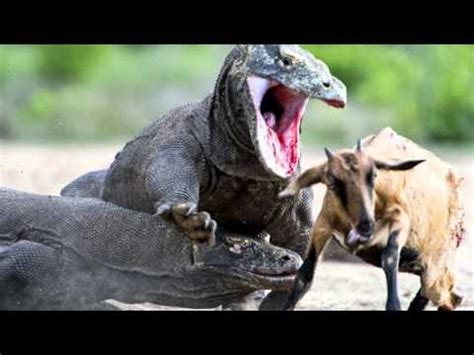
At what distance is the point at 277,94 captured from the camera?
23.1 ft

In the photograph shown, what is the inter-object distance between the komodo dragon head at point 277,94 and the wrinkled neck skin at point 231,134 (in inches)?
1.2

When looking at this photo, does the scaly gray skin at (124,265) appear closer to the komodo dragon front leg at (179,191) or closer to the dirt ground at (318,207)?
the komodo dragon front leg at (179,191)

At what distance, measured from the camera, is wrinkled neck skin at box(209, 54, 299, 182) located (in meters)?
7.37

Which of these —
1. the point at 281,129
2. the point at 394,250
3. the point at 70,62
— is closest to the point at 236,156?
the point at 281,129

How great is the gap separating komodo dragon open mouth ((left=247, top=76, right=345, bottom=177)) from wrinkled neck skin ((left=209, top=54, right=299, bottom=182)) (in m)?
0.34

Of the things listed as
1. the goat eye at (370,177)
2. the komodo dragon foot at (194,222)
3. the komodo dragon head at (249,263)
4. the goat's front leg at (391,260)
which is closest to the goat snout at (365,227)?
the goat eye at (370,177)

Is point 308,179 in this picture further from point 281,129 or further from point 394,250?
point 281,129

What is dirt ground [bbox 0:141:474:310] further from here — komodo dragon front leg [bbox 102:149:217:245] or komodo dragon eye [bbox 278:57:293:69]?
komodo dragon eye [bbox 278:57:293:69]

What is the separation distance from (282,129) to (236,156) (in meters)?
0.71

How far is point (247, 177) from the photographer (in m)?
7.53

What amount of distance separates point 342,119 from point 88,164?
4.53 metres

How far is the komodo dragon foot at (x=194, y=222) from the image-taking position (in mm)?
6547
